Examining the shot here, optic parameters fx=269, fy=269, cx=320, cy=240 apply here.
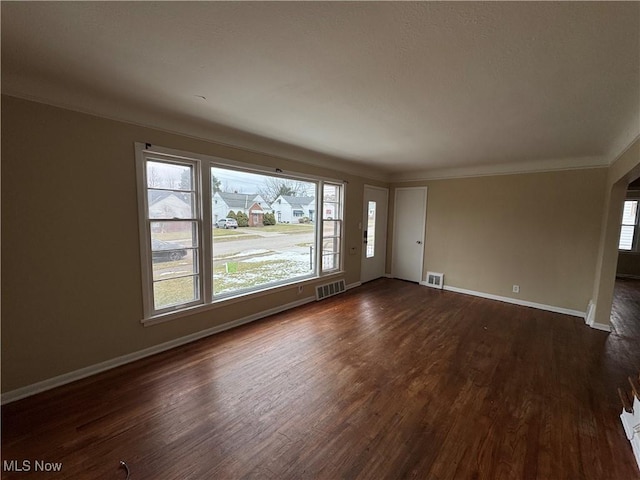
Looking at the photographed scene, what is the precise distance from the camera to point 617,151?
3.27 m

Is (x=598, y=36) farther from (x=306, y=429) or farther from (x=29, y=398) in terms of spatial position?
(x=29, y=398)

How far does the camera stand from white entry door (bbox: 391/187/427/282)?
571 centimetres

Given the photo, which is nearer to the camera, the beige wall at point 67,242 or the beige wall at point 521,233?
the beige wall at point 67,242

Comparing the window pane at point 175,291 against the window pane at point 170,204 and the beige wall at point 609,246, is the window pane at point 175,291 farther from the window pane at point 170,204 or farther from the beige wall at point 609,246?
the beige wall at point 609,246

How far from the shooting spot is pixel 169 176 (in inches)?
113

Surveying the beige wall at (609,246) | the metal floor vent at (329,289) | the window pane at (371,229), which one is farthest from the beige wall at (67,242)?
the beige wall at (609,246)

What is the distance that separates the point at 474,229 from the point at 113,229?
17.7ft

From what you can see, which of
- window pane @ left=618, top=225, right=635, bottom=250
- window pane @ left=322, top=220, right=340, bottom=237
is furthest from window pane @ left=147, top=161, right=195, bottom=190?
window pane @ left=618, top=225, right=635, bottom=250

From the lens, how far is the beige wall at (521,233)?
4035 millimetres

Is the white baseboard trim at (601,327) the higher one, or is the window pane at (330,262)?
the window pane at (330,262)

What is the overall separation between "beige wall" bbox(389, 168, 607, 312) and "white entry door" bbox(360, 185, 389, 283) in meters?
0.97

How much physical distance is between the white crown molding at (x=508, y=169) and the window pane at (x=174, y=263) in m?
4.58

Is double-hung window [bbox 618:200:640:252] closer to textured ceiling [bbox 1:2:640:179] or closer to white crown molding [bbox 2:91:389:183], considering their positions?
textured ceiling [bbox 1:2:640:179]

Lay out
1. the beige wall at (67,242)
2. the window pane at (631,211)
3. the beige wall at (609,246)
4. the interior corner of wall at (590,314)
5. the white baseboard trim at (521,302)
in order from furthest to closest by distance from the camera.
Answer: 1. the window pane at (631,211)
2. the white baseboard trim at (521,302)
3. the interior corner of wall at (590,314)
4. the beige wall at (609,246)
5. the beige wall at (67,242)
